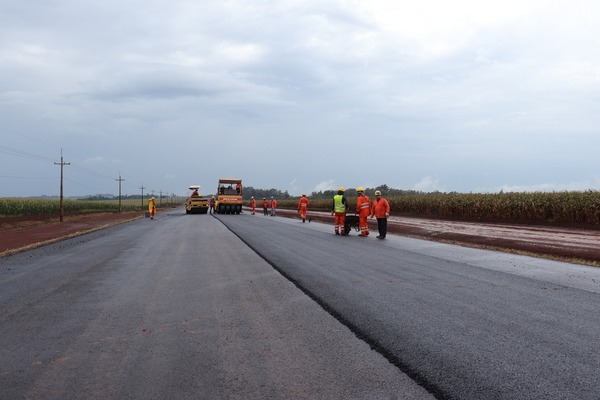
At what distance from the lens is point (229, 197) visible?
4941 centimetres

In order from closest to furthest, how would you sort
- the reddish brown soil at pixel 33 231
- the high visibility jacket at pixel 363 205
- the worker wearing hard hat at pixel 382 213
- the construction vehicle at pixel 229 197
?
the reddish brown soil at pixel 33 231 < the worker wearing hard hat at pixel 382 213 < the high visibility jacket at pixel 363 205 < the construction vehicle at pixel 229 197

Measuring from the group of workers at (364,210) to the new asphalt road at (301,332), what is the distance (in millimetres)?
8808

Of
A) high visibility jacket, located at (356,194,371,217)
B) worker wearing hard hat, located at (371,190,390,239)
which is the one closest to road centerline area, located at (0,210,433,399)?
worker wearing hard hat, located at (371,190,390,239)

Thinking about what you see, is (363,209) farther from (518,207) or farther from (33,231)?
(33,231)

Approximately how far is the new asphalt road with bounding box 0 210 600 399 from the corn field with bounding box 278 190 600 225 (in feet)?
60.2

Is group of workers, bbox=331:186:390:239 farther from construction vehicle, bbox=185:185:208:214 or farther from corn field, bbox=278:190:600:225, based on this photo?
construction vehicle, bbox=185:185:208:214

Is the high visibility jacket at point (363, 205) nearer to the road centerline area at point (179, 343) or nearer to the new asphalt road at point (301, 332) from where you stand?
the new asphalt road at point (301, 332)

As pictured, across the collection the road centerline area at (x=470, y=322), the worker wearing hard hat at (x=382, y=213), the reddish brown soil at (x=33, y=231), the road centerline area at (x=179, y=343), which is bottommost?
the reddish brown soil at (x=33, y=231)

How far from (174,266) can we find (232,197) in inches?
1504

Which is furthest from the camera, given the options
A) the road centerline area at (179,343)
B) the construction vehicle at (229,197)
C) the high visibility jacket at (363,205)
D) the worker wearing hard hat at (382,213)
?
the construction vehicle at (229,197)

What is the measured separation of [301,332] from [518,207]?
29.5 metres

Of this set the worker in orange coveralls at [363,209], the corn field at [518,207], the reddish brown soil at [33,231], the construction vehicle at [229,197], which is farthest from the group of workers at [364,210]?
the construction vehicle at [229,197]

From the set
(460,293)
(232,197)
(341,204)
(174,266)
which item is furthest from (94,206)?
(460,293)

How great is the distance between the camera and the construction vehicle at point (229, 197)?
162ft
